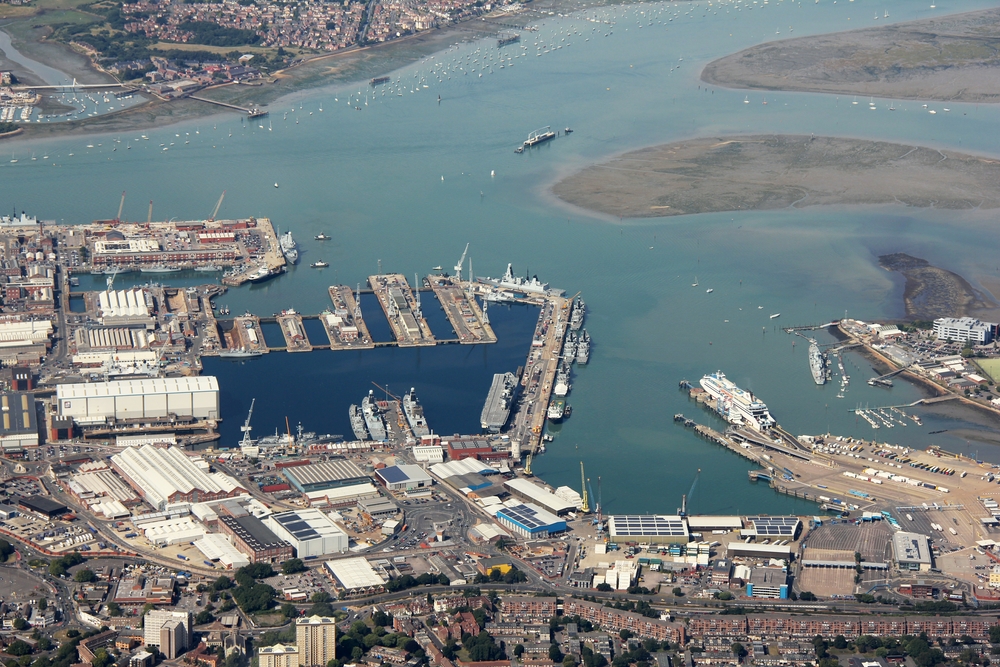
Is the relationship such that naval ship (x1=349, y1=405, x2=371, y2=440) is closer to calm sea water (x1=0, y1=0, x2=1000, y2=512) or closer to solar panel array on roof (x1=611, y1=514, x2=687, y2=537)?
calm sea water (x1=0, y1=0, x2=1000, y2=512)

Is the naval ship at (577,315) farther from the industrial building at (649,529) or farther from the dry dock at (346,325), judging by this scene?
the industrial building at (649,529)

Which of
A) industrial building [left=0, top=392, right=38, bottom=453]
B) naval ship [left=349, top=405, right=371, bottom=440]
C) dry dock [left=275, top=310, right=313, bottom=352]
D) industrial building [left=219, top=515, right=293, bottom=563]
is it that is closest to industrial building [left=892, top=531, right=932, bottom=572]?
industrial building [left=219, top=515, right=293, bottom=563]

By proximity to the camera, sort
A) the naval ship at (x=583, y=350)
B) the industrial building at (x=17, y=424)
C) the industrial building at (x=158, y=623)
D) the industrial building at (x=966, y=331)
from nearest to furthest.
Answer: the industrial building at (x=158, y=623), the industrial building at (x=17, y=424), the naval ship at (x=583, y=350), the industrial building at (x=966, y=331)

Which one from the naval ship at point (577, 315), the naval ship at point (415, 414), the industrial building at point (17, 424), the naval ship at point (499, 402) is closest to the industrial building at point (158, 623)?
the industrial building at point (17, 424)

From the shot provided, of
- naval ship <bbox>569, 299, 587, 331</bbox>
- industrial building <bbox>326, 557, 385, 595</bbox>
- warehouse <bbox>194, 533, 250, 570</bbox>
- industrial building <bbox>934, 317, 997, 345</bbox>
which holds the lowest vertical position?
industrial building <bbox>934, 317, 997, 345</bbox>

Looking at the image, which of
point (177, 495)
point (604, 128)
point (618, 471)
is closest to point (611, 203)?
point (604, 128)

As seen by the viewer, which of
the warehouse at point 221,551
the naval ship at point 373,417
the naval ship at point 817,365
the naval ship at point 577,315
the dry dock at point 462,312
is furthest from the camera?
the naval ship at point 577,315

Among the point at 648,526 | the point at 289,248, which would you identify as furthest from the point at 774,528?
the point at 289,248
